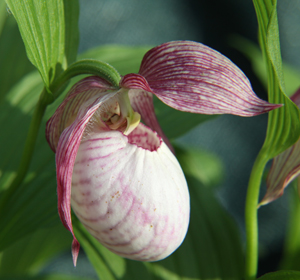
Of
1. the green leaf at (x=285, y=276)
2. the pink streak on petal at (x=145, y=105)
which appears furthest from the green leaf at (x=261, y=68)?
the green leaf at (x=285, y=276)

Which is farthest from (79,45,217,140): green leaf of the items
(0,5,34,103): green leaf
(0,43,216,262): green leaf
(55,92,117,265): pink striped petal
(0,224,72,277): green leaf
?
(0,224,72,277): green leaf

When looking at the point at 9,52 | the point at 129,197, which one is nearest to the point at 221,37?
the point at 9,52

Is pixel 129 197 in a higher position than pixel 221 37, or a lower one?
higher

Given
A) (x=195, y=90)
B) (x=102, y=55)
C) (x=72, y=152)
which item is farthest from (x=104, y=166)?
(x=102, y=55)

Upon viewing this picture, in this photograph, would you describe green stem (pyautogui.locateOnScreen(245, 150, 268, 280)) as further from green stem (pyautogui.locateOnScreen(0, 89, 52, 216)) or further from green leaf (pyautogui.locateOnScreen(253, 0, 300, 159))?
green stem (pyautogui.locateOnScreen(0, 89, 52, 216))

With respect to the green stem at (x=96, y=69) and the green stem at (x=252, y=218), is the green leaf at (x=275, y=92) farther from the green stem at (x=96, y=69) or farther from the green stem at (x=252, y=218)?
the green stem at (x=96, y=69)

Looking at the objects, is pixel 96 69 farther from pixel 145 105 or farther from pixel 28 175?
pixel 28 175
